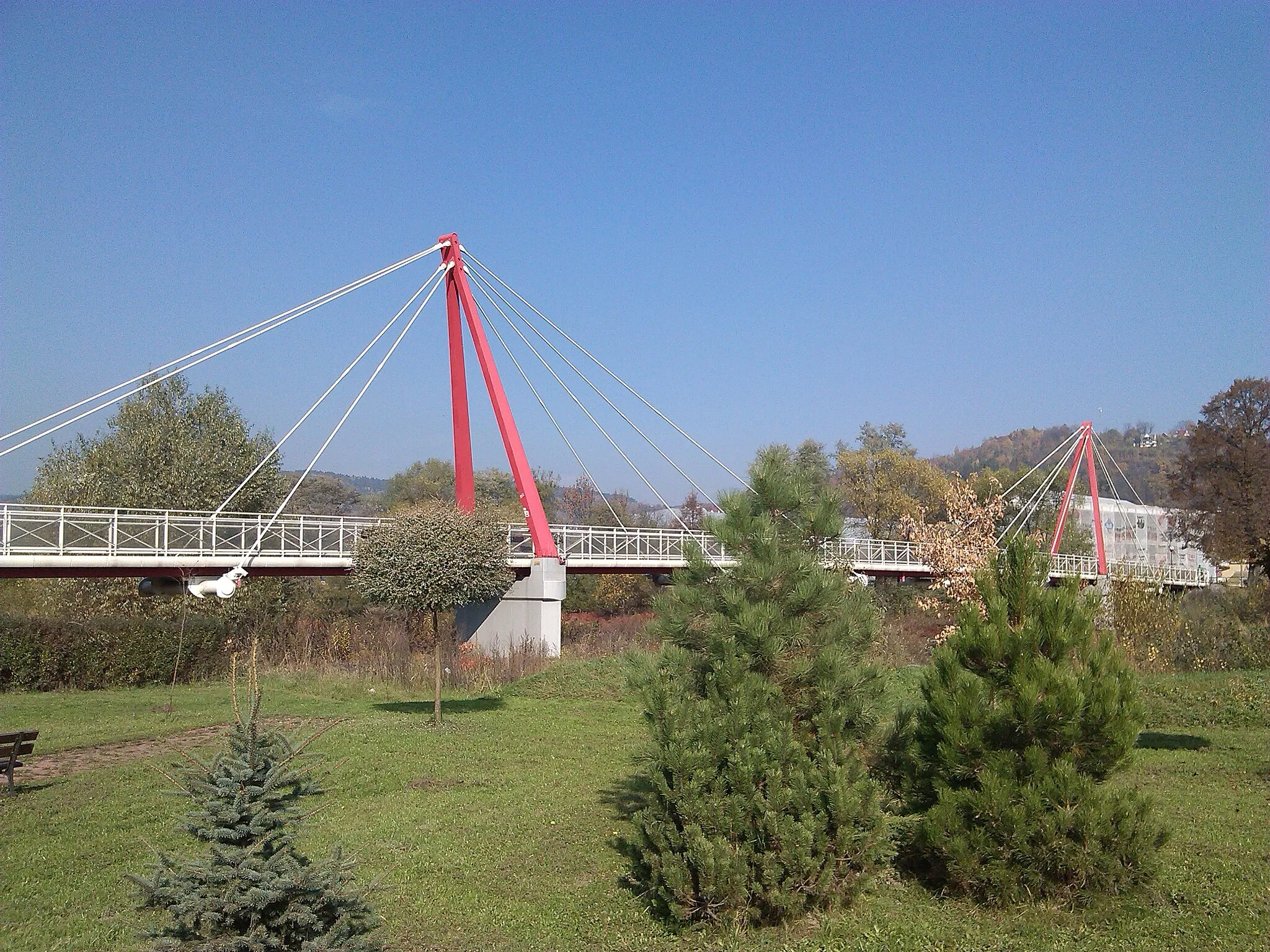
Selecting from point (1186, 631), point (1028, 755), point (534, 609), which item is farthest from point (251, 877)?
point (534, 609)

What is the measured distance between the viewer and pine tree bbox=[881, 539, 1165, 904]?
5.32 meters

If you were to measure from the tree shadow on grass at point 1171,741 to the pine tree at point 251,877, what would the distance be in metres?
8.95

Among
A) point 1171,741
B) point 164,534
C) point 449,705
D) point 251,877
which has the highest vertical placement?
point 164,534

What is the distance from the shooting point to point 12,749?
27.4ft

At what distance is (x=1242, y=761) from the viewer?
9.31 metres

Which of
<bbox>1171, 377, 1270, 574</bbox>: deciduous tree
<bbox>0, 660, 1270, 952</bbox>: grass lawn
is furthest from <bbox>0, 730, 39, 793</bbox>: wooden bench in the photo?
<bbox>1171, 377, 1270, 574</bbox>: deciduous tree

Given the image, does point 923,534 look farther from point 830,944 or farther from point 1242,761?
point 830,944

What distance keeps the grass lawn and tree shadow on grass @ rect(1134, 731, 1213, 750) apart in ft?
0.15

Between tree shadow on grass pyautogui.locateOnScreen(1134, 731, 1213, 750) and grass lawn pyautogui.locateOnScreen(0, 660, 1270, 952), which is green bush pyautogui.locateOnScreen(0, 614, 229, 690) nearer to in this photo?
grass lawn pyautogui.locateOnScreen(0, 660, 1270, 952)

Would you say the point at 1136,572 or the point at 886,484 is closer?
the point at 1136,572

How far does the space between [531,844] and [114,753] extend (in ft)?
19.6

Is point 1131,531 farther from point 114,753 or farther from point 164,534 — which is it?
point 114,753

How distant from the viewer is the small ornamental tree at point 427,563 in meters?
13.3

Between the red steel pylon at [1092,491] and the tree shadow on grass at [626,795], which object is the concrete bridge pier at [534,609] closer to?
the tree shadow on grass at [626,795]
